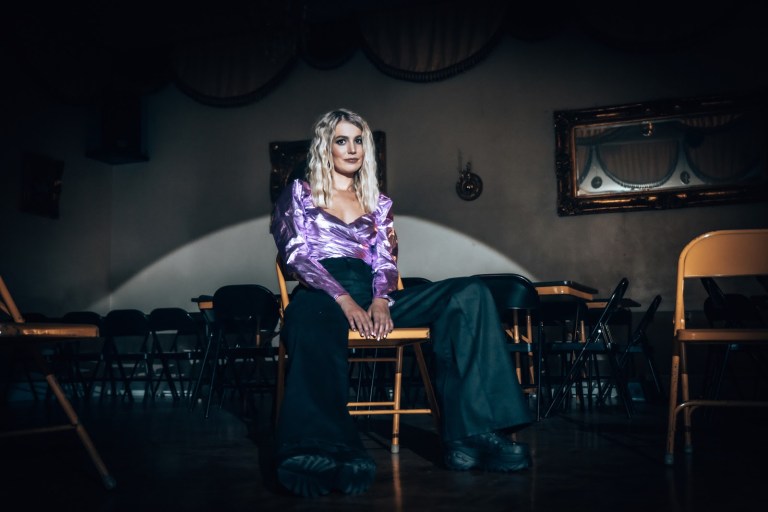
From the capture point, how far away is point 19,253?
6281 mm

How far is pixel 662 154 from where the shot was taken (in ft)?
19.9

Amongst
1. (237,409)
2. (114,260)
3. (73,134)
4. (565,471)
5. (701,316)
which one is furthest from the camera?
(114,260)

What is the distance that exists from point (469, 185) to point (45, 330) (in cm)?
505

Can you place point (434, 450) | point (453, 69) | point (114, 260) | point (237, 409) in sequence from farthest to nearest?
point (114, 260) < point (453, 69) < point (237, 409) < point (434, 450)

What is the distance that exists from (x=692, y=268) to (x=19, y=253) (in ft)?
18.9

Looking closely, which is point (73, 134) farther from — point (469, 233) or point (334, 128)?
point (334, 128)

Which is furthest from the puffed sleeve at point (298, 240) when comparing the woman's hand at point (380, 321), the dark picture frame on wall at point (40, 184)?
the dark picture frame on wall at point (40, 184)

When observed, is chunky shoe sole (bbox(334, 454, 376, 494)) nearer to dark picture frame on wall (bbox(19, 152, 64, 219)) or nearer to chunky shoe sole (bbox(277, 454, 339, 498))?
chunky shoe sole (bbox(277, 454, 339, 498))

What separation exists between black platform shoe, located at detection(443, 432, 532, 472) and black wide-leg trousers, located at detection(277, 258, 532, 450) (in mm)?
31

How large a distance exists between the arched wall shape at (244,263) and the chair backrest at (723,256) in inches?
158

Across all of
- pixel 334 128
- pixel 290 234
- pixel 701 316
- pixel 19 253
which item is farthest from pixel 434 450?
pixel 19 253

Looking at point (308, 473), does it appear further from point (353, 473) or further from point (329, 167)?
point (329, 167)

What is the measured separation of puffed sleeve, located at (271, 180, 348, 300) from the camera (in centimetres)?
227

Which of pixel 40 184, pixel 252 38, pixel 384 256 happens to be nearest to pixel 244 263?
pixel 40 184
